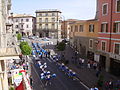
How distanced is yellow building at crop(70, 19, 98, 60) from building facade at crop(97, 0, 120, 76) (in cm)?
232

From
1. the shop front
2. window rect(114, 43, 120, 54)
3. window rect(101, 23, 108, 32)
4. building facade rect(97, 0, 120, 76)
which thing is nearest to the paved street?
the shop front

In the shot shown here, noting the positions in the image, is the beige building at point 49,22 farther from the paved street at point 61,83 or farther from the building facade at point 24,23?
the paved street at point 61,83

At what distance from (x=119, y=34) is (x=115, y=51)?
2.40 meters

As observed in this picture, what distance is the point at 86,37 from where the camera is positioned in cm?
3275

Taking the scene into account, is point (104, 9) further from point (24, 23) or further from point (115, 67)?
point (24, 23)

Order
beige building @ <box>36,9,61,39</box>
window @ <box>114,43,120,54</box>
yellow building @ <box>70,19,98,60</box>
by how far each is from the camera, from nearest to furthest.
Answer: window @ <box>114,43,120,54</box> < yellow building @ <box>70,19,98,60</box> < beige building @ <box>36,9,61,39</box>

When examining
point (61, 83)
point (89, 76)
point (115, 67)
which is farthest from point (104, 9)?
point (61, 83)

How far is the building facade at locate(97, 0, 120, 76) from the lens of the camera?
2201 centimetres

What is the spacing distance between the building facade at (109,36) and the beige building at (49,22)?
5457 centimetres

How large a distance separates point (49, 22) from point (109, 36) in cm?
5945

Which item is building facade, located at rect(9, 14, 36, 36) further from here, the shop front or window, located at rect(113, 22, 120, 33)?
the shop front

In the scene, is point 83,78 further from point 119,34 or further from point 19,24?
point 19,24

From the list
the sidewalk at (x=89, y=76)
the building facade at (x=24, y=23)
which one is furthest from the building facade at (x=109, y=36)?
the building facade at (x=24, y=23)

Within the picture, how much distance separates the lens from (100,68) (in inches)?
976
